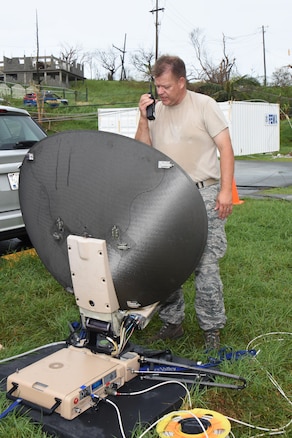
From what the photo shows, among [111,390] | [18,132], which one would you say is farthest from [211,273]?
[18,132]

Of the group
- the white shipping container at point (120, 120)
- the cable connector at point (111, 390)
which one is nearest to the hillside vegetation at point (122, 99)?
the white shipping container at point (120, 120)

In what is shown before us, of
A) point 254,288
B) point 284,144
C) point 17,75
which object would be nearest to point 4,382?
point 254,288

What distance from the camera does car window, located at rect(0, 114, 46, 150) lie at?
5.12 meters

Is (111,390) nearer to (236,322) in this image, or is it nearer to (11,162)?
(236,322)

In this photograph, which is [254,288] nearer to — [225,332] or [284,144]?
[225,332]

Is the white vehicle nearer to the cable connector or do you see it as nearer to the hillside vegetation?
the cable connector

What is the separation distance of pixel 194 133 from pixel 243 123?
20961 mm

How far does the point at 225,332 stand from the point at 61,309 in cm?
125

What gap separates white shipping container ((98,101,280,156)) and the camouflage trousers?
64.5ft

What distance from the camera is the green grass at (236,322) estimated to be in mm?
2555

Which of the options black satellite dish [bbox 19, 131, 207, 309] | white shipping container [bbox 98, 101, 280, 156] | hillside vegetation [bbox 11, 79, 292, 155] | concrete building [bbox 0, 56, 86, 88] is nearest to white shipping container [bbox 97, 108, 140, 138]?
white shipping container [bbox 98, 101, 280, 156]

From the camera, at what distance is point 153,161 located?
2213 mm

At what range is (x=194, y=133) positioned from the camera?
3.00 metres

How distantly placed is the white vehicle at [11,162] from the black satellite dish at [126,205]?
2.36 m
